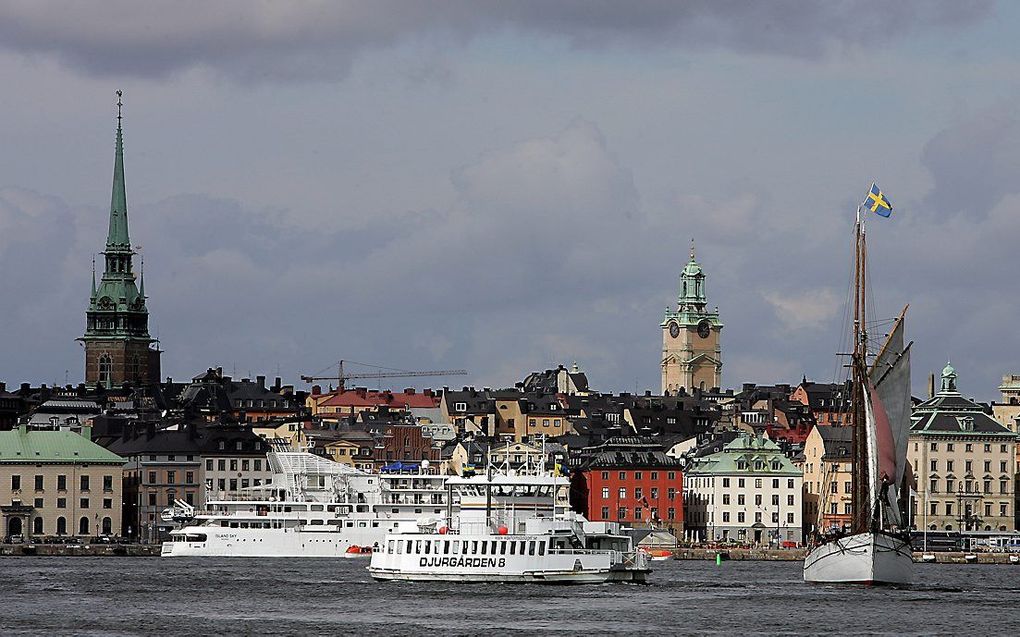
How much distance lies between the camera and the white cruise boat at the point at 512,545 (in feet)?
309

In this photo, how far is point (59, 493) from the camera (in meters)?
166

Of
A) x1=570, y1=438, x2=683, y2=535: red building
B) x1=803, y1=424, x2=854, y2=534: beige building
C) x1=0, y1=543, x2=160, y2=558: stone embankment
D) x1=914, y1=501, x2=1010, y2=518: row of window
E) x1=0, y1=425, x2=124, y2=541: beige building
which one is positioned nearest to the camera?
x1=0, y1=543, x2=160, y2=558: stone embankment

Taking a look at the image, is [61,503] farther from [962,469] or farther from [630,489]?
[962,469]

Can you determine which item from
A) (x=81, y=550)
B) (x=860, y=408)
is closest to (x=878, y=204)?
(x=860, y=408)

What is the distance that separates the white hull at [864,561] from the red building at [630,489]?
231ft

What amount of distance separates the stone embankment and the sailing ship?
5223 centimetres

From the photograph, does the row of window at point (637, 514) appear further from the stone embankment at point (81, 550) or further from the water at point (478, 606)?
the water at point (478, 606)

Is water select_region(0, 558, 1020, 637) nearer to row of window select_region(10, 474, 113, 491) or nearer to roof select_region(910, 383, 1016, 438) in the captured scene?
row of window select_region(10, 474, 113, 491)

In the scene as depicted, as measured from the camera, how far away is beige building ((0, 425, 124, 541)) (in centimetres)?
16550

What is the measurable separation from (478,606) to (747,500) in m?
89.0

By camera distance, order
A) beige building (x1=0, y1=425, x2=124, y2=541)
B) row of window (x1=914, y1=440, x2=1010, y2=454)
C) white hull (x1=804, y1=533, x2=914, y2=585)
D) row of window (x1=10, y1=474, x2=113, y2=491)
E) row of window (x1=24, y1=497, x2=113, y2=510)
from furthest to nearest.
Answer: row of window (x1=914, y1=440, x2=1010, y2=454) → row of window (x1=10, y1=474, x2=113, y2=491) → row of window (x1=24, y1=497, x2=113, y2=510) → beige building (x1=0, y1=425, x2=124, y2=541) → white hull (x1=804, y1=533, x2=914, y2=585)

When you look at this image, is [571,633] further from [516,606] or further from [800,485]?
[800,485]

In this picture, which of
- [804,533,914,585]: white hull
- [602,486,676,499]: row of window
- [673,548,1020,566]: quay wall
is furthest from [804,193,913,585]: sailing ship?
[602,486,676,499]: row of window

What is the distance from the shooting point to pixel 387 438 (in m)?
199
